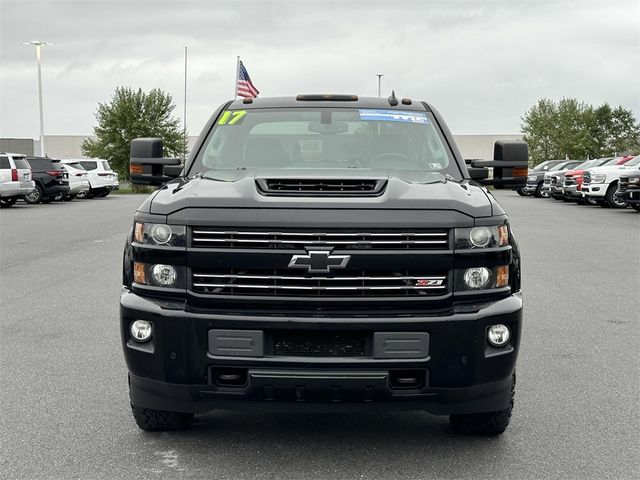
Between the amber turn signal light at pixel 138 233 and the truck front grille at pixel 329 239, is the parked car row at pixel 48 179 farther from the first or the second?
the truck front grille at pixel 329 239

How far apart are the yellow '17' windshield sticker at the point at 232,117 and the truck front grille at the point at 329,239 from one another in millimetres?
1924

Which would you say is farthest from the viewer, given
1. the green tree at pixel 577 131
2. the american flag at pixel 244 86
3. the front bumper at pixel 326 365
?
the green tree at pixel 577 131

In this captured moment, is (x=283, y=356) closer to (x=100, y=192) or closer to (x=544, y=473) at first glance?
(x=544, y=473)

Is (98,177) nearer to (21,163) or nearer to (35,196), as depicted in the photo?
(35,196)

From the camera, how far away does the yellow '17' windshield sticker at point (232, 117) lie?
5.90m

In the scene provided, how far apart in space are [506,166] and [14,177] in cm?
2742

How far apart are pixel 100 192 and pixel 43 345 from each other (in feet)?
122

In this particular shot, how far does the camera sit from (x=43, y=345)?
726 cm

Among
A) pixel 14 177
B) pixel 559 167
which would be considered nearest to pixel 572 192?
pixel 559 167

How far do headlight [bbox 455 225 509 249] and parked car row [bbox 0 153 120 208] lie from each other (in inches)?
1112

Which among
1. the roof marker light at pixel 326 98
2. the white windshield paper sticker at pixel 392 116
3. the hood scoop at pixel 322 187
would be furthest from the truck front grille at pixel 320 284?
the roof marker light at pixel 326 98

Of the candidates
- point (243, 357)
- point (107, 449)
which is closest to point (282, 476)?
point (243, 357)

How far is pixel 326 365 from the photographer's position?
4012mm

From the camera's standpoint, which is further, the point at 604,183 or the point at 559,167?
the point at 559,167
